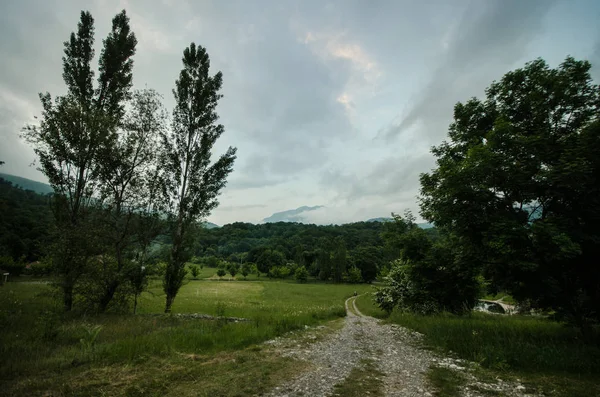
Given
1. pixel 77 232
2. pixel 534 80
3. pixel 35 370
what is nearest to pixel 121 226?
pixel 77 232

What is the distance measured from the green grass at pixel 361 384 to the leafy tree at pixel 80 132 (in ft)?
56.3

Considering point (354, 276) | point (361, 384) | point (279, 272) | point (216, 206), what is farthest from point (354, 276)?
point (361, 384)

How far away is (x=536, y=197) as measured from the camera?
10.4 meters

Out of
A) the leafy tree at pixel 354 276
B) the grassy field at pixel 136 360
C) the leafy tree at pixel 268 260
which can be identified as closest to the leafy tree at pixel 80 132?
the grassy field at pixel 136 360

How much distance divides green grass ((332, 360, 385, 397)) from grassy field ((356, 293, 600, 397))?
1.91 meters

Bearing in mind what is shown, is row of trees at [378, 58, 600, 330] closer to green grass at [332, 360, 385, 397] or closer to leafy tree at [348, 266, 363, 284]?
green grass at [332, 360, 385, 397]

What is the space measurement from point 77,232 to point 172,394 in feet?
47.9

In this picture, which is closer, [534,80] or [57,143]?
[534,80]

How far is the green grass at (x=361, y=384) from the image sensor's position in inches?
246

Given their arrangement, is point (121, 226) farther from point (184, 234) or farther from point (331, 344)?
point (331, 344)

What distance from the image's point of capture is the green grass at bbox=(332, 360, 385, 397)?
246 inches

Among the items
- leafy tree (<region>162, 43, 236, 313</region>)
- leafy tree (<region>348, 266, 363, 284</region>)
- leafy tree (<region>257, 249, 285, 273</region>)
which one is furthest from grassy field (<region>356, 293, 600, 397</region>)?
leafy tree (<region>257, 249, 285, 273</region>)

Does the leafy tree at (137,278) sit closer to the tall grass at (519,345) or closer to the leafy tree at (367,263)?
the tall grass at (519,345)

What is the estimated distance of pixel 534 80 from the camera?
37.9ft
